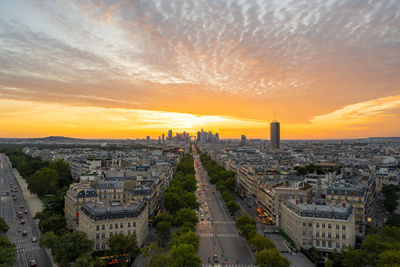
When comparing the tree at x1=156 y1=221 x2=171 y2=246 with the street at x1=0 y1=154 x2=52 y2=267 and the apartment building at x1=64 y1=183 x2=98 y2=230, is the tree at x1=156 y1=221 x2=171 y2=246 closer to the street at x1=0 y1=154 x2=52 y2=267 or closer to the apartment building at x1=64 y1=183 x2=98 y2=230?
the apartment building at x1=64 y1=183 x2=98 y2=230

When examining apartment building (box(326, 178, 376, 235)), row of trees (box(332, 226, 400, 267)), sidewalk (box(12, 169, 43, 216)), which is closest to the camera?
row of trees (box(332, 226, 400, 267))

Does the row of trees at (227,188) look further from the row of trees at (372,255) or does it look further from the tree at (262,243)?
the row of trees at (372,255)

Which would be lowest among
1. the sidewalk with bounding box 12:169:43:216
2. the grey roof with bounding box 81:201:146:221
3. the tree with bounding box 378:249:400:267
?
Result: the sidewalk with bounding box 12:169:43:216

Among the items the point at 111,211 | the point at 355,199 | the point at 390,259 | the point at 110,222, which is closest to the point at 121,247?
the point at 110,222

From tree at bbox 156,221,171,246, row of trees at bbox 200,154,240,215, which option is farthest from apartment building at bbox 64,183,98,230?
row of trees at bbox 200,154,240,215

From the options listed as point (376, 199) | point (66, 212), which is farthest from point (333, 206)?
point (66, 212)

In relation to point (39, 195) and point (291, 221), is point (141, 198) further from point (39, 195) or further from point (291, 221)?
point (39, 195)
